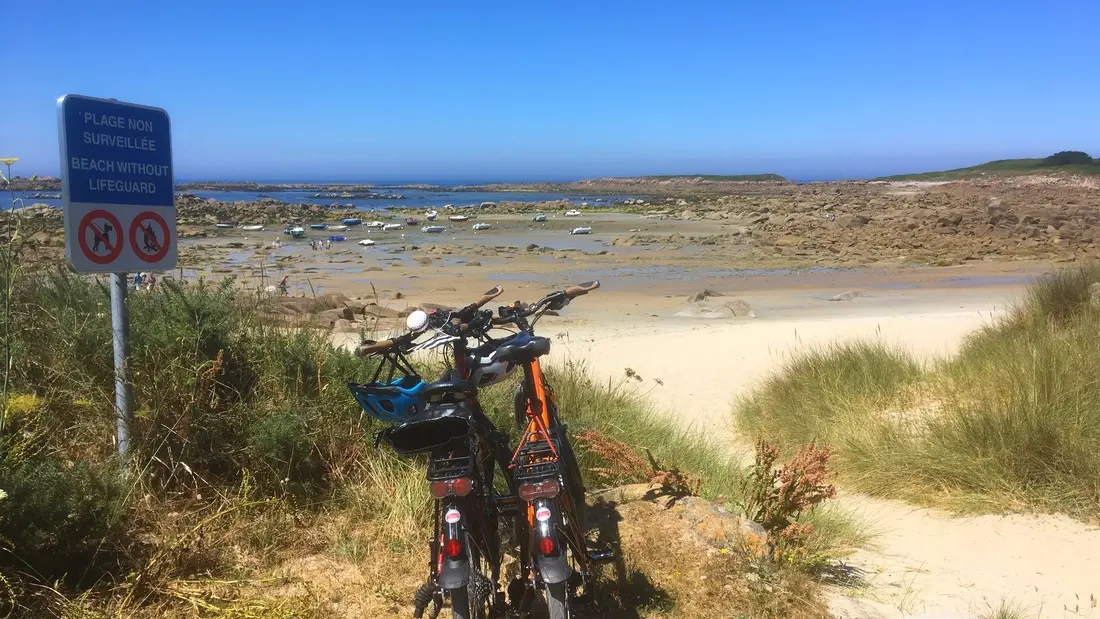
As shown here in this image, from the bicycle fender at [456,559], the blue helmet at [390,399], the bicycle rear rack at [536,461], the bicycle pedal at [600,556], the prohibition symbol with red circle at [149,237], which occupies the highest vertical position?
the prohibition symbol with red circle at [149,237]

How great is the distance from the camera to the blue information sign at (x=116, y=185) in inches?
138

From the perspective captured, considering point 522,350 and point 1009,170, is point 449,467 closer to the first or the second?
point 522,350

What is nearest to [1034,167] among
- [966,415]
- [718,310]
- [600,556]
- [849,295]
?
[849,295]

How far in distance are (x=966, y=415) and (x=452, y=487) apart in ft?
14.8

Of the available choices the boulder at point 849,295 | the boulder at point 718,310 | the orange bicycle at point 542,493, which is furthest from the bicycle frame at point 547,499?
the boulder at point 849,295

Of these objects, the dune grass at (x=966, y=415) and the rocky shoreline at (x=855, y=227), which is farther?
the rocky shoreline at (x=855, y=227)

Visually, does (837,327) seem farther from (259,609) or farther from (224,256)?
(224,256)

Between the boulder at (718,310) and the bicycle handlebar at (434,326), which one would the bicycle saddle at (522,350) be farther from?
the boulder at (718,310)

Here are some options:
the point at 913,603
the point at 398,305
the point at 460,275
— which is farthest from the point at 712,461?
the point at 460,275

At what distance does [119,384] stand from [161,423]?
1.05 feet

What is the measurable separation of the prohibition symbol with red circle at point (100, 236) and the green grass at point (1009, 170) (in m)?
72.5

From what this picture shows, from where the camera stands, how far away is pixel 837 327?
12.2 m

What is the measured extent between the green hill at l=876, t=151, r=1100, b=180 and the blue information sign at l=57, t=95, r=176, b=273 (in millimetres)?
71352

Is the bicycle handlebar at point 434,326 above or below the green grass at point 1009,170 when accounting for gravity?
below
